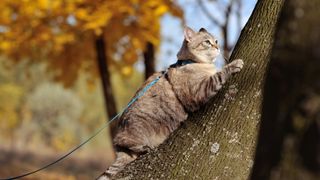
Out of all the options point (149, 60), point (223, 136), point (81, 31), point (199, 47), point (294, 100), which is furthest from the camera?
point (149, 60)

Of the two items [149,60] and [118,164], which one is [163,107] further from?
[149,60]

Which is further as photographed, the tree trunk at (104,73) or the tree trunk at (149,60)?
the tree trunk at (104,73)

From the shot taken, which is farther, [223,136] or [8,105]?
[8,105]

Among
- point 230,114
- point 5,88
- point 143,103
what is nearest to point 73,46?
point 143,103

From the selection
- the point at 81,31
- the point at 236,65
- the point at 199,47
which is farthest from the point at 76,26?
the point at 236,65

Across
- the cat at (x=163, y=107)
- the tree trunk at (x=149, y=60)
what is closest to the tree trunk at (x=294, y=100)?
the cat at (x=163, y=107)

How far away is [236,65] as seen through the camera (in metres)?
3.52

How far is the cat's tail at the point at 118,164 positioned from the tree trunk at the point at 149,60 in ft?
17.0

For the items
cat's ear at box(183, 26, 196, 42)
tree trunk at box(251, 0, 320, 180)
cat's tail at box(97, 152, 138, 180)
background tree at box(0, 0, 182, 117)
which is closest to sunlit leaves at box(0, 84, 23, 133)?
background tree at box(0, 0, 182, 117)

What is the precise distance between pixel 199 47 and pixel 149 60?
427cm

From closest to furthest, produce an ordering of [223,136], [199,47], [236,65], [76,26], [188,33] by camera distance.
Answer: [223,136], [236,65], [199,47], [188,33], [76,26]

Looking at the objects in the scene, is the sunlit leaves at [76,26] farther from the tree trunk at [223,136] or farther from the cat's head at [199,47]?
the tree trunk at [223,136]

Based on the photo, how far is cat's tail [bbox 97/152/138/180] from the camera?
3873 mm

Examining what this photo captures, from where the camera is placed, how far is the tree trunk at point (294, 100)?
166 cm
